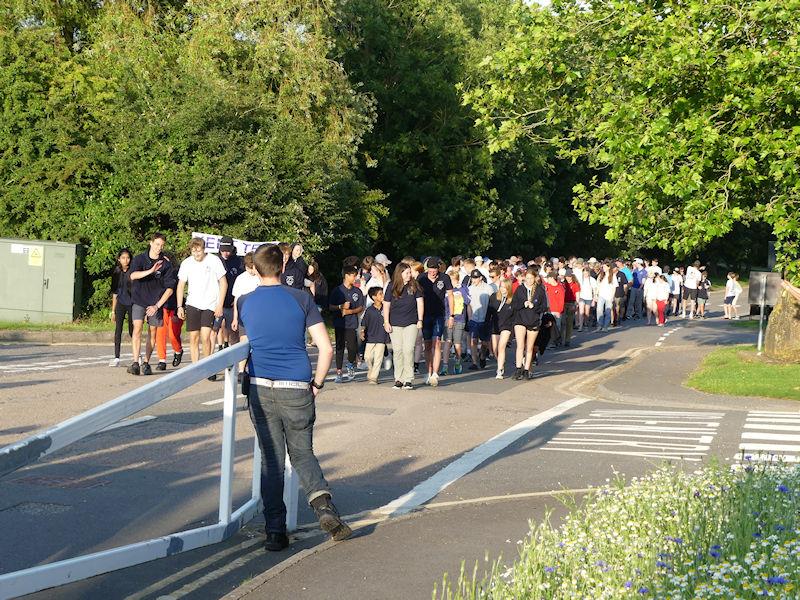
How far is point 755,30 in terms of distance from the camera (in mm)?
18156

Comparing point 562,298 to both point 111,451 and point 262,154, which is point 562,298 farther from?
point 111,451

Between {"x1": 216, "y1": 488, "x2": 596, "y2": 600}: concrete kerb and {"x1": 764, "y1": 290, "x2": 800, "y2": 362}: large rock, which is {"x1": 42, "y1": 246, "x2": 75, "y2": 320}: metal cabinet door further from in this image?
{"x1": 216, "y1": 488, "x2": 596, "y2": 600}: concrete kerb

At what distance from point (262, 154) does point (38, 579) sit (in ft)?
78.7

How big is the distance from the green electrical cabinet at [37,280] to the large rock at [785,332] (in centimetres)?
1465

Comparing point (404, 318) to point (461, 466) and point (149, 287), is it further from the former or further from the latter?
point (461, 466)

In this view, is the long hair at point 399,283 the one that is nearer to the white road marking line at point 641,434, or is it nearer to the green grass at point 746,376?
the white road marking line at point 641,434

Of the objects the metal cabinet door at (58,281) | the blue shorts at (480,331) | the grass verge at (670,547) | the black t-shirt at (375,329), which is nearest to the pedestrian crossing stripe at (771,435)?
the grass verge at (670,547)

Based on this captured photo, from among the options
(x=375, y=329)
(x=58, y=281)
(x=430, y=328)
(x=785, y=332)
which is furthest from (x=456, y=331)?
(x=58, y=281)

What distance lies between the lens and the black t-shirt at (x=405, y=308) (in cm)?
1653

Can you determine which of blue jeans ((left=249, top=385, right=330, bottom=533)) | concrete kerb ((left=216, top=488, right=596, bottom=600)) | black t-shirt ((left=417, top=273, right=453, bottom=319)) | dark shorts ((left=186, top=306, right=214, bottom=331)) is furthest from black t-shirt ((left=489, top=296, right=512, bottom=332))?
blue jeans ((left=249, top=385, right=330, bottom=533))

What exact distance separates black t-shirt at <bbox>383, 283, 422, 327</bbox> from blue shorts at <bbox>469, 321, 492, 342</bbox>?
4.04m

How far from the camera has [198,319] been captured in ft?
52.0

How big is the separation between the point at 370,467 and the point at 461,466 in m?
0.83

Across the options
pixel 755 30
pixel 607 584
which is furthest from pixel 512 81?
pixel 607 584
